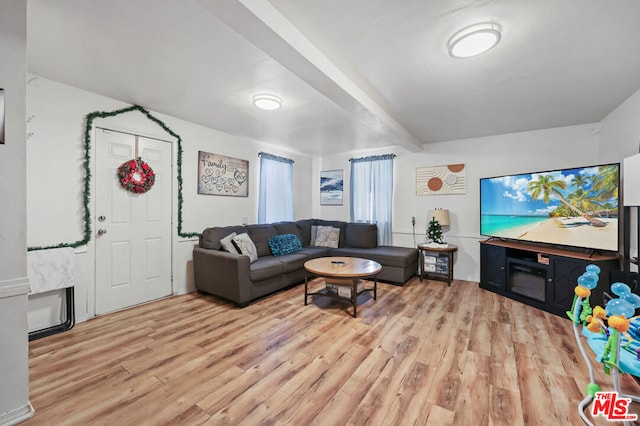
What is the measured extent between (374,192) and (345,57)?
3293 millimetres

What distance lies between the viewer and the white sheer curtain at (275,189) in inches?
186

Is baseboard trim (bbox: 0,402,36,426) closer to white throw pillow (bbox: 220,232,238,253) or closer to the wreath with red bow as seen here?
white throw pillow (bbox: 220,232,238,253)

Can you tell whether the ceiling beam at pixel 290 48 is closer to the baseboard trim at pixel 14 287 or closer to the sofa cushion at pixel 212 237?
the baseboard trim at pixel 14 287

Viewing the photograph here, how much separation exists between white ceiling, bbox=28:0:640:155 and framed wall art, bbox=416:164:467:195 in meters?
1.14

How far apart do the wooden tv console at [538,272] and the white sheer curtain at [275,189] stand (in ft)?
11.5

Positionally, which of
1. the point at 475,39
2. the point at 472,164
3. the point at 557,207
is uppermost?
the point at 475,39

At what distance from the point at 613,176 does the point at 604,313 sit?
2436 mm

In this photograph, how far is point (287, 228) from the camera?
4.73 meters

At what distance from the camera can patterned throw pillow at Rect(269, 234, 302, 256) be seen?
4070mm

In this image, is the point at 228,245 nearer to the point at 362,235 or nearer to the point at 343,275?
the point at 343,275

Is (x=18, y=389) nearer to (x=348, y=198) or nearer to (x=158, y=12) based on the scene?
(x=158, y=12)

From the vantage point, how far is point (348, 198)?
18.0 ft

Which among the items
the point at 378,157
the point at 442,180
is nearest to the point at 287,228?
the point at 378,157

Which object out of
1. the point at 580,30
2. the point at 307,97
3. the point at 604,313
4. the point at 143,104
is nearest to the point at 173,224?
the point at 143,104
